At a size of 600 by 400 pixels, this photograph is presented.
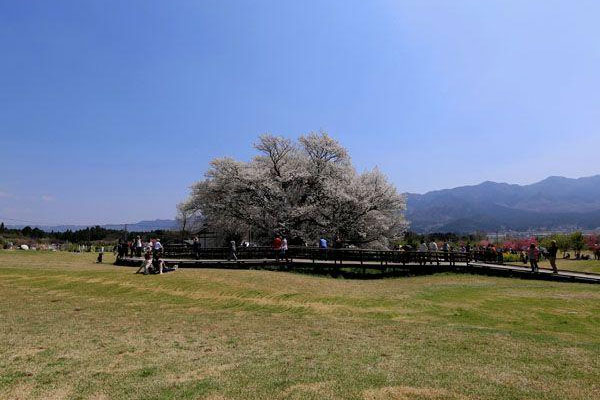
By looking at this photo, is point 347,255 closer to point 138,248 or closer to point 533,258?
point 533,258

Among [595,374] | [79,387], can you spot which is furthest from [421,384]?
[79,387]

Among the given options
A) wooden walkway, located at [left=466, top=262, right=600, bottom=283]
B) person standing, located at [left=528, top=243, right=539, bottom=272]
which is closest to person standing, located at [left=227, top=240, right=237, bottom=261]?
wooden walkway, located at [left=466, top=262, right=600, bottom=283]

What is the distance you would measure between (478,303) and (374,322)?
6.37 m

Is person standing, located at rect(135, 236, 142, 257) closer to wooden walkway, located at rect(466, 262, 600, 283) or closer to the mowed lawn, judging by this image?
the mowed lawn

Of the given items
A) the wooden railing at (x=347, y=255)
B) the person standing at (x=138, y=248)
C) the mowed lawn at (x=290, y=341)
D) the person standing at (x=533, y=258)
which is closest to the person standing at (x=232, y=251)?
the wooden railing at (x=347, y=255)

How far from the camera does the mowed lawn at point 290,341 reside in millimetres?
6879

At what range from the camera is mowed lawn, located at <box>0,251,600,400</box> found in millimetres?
6879

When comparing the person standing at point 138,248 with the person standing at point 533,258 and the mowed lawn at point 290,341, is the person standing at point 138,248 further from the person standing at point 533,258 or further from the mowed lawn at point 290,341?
the person standing at point 533,258

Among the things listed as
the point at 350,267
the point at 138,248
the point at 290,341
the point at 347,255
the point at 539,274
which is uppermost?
the point at 138,248

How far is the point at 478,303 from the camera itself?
697 inches

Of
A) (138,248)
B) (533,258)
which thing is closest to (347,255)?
(533,258)

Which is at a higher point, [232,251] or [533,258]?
[232,251]

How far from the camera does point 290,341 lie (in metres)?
10.6

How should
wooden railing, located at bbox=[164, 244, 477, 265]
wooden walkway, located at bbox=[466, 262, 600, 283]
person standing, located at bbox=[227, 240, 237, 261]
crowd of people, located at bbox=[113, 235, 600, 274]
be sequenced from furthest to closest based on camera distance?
person standing, located at bbox=[227, 240, 237, 261], wooden railing, located at bbox=[164, 244, 477, 265], crowd of people, located at bbox=[113, 235, 600, 274], wooden walkway, located at bbox=[466, 262, 600, 283]
